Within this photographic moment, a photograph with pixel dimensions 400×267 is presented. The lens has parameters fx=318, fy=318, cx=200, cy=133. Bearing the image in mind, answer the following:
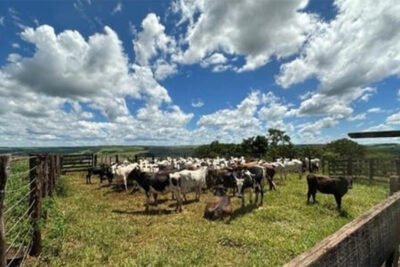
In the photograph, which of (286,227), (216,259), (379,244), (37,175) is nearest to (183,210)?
(286,227)

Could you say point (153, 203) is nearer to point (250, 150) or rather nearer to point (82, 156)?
point (82, 156)

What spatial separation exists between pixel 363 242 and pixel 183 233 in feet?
24.3

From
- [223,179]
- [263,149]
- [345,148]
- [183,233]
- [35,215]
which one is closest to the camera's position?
[35,215]

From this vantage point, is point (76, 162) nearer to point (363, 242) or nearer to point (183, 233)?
point (183, 233)

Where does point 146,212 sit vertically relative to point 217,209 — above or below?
below

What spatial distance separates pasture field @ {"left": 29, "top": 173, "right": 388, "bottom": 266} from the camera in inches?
272

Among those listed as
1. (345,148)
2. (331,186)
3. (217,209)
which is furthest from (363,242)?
(345,148)

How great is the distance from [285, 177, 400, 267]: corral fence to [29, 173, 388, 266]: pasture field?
13.8 feet

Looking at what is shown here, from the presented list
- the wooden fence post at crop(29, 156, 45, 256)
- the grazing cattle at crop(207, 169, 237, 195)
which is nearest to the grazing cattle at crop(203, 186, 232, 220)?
the grazing cattle at crop(207, 169, 237, 195)

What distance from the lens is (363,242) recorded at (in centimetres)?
220

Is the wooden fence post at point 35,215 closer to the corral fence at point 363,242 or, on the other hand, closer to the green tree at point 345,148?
the corral fence at point 363,242

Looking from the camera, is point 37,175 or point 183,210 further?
point 183,210

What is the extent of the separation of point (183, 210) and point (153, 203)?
209cm

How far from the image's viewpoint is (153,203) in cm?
1393
